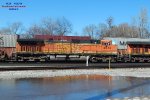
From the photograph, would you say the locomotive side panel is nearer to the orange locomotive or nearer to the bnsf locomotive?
the bnsf locomotive

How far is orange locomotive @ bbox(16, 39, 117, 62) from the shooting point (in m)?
42.0

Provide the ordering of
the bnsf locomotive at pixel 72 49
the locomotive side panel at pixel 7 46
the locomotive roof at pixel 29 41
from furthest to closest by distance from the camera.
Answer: the locomotive roof at pixel 29 41, the bnsf locomotive at pixel 72 49, the locomotive side panel at pixel 7 46

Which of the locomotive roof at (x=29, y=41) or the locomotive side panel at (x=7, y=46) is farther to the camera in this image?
the locomotive roof at (x=29, y=41)

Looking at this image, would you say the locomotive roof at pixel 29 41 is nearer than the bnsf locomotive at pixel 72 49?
No

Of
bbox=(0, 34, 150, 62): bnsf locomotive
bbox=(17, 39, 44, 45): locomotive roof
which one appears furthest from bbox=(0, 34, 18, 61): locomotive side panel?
bbox=(17, 39, 44, 45): locomotive roof

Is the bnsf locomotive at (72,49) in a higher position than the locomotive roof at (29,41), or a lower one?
lower

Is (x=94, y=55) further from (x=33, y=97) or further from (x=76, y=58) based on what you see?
(x=33, y=97)

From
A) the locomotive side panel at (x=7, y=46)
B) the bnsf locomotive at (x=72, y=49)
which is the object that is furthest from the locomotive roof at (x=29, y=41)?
the locomotive side panel at (x=7, y=46)

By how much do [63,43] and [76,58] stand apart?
2647 mm

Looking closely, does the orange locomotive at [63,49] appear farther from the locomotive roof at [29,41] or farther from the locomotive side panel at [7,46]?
the locomotive side panel at [7,46]

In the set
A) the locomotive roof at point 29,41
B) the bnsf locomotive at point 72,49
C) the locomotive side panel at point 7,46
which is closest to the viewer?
the locomotive side panel at point 7,46

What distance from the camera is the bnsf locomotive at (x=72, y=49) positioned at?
41938 millimetres

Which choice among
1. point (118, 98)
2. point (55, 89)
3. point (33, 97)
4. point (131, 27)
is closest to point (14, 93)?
point (33, 97)

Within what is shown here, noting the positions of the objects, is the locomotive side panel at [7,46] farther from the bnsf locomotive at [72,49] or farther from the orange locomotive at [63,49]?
the orange locomotive at [63,49]
